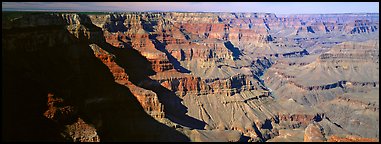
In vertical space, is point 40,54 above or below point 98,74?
above

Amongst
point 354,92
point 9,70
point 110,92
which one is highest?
point 9,70

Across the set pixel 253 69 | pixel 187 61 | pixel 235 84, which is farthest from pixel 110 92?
pixel 253 69

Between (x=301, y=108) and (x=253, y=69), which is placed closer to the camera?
(x=301, y=108)

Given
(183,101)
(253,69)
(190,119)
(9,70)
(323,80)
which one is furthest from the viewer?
(253,69)

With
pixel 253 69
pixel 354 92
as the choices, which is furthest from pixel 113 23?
pixel 354 92

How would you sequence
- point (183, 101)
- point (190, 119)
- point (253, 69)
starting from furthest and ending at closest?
1. point (253, 69)
2. point (183, 101)
3. point (190, 119)

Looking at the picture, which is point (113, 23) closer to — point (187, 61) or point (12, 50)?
point (187, 61)
